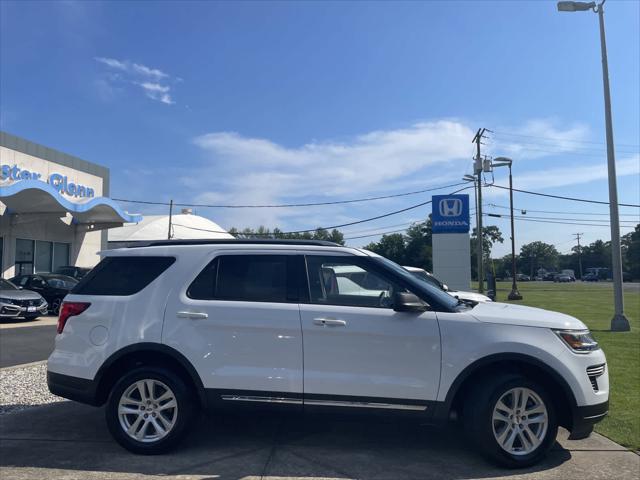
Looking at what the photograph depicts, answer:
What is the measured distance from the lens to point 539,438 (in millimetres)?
4457

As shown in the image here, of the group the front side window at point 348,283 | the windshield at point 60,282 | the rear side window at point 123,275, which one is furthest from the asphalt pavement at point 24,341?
the front side window at point 348,283

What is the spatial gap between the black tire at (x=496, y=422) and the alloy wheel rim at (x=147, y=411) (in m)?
2.64

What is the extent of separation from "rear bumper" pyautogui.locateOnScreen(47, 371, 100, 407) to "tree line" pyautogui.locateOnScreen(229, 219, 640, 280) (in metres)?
7.21

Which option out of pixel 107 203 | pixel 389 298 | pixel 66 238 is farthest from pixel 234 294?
pixel 66 238

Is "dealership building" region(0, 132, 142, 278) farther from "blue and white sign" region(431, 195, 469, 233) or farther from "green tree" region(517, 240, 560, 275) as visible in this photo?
"green tree" region(517, 240, 560, 275)

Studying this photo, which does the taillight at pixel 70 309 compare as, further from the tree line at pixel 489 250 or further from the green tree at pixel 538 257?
the green tree at pixel 538 257

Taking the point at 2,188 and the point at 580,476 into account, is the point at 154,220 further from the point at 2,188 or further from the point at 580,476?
the point at 580,476

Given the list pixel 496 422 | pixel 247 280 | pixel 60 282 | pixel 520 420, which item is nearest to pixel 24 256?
pixel 60 282

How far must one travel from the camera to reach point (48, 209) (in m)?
23.8

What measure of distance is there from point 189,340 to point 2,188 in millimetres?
18372

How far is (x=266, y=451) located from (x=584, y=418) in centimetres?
278

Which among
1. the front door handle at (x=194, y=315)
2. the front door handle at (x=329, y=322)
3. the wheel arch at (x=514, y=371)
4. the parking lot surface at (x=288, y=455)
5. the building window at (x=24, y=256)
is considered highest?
the building window at (x=24, y=256)

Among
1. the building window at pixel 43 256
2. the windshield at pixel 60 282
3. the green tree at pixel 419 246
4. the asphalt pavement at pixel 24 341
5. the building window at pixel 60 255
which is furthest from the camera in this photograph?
the green tree at pixel 419 246

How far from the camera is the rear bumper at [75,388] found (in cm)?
482
